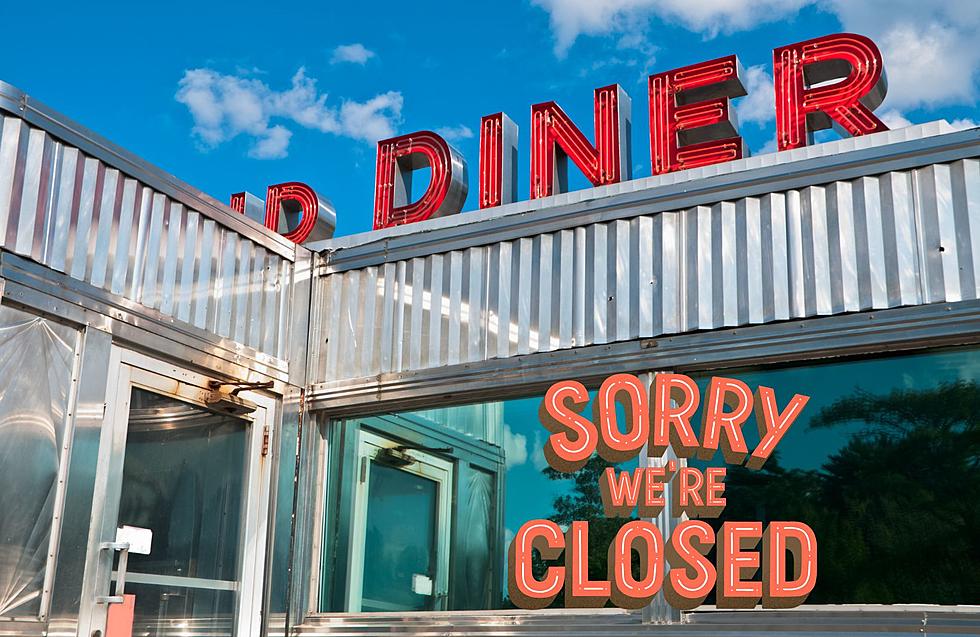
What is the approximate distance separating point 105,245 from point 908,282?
15.9ft

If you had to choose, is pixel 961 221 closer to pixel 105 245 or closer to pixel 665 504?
pixel 665 504

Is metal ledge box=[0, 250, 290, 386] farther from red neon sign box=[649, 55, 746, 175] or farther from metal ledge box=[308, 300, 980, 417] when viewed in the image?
red neon sign box=[649, 55, 746, 175]

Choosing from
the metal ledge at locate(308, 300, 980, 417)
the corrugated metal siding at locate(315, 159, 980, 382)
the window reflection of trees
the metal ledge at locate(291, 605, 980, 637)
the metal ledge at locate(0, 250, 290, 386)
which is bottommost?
the metal ledge at locate(291, 605, 980, 637)

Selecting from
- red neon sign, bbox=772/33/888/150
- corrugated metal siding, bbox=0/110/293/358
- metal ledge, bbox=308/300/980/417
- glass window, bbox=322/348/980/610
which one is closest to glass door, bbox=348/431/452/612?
glass window, bbox=322/348/980/610

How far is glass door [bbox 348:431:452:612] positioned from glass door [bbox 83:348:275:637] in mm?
745

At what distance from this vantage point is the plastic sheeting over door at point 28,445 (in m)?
6.04

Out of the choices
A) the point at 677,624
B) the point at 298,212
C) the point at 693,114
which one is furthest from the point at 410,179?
the point at 677,624

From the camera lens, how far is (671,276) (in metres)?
7.11

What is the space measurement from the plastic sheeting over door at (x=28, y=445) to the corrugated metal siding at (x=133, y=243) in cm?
46

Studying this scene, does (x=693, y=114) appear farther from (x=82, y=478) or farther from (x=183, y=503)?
(x=82, y=478)


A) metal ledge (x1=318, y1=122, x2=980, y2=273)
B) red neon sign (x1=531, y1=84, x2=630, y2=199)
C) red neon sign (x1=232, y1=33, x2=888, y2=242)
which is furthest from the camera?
red neon sign (x1=531, y1=84, x2=630, y2=199)

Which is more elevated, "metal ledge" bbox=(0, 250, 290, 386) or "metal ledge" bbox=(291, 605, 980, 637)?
"metal ledge" bbox=(0, 250, 290, 386)

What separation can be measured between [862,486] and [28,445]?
4.73 metres

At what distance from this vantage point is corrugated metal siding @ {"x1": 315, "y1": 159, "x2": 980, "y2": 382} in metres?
6.35
